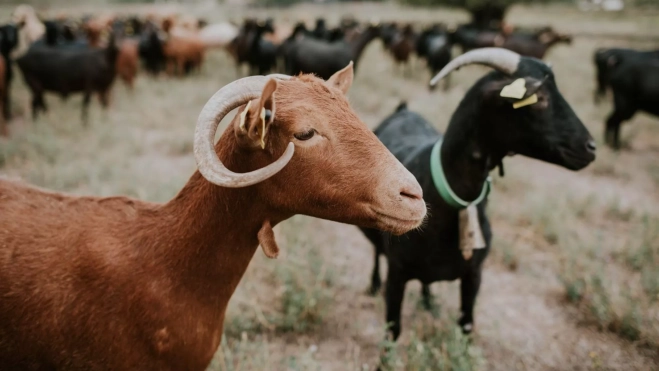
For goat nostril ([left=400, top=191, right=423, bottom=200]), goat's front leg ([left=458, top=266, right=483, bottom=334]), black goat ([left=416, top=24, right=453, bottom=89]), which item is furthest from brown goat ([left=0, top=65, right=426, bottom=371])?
black goat ([left=416, top=24, right=453, bottom=89])

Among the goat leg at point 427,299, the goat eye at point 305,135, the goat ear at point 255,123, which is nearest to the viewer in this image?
the goat ear at point 255,123

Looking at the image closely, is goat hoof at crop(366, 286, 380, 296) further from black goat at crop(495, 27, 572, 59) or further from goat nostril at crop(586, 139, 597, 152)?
black goat at crop(495, 27, 572, 59)

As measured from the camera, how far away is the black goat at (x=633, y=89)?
27.1 ft

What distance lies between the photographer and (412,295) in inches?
172

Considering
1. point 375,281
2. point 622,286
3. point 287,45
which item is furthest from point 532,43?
point 375,281

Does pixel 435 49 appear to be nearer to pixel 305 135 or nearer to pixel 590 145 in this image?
pixel 590 145

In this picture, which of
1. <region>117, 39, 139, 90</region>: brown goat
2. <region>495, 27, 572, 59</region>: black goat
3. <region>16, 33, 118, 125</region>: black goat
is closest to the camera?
<region>16, 33, 118, 125</region>: black goat

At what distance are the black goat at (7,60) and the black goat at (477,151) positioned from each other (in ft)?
29.8

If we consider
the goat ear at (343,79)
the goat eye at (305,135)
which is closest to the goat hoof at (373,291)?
the goat ear at (343,79)

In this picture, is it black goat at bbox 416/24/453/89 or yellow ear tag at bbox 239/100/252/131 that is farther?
black goat at bbox 416/24/453/89

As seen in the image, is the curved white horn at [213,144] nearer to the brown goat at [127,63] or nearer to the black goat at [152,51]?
the brown goat at [127,63]

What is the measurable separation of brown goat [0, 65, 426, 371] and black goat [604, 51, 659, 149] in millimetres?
8669

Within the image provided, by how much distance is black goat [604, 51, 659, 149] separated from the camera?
8.27 metres

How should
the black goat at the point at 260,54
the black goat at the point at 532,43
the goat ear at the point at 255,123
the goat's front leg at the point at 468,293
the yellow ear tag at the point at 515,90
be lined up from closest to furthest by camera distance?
Answer: the goat ear at the point at 255,123
the yellow ear tag at the point at 515,90
the goat's front leg at the point at 468,293
the black goat at the point at 260,54
the black goat at the point at 532,43
